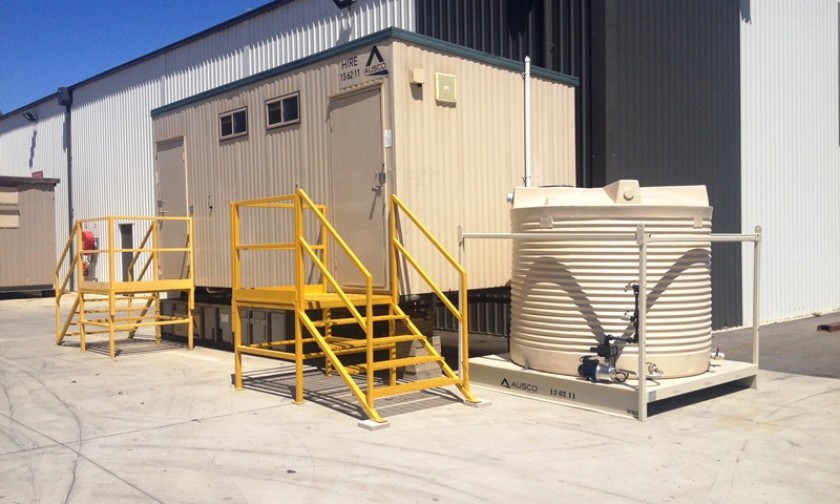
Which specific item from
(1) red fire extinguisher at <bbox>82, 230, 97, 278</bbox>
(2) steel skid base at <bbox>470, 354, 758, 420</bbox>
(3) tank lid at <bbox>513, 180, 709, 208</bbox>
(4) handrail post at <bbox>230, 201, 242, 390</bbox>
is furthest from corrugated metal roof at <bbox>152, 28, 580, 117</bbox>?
(1) red fire extinguisher at <bbox>82, 230, 97, 278</bbox>

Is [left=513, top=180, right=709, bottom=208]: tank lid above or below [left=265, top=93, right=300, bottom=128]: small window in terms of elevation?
below

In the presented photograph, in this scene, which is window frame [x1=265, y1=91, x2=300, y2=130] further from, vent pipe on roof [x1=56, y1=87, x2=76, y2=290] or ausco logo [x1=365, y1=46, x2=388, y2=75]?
vent pipe on roof [x1=56, y1=87, x2=76, y2=290]

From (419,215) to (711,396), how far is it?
3714 mm

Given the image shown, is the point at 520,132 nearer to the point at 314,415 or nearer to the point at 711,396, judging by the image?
the point at 711,396

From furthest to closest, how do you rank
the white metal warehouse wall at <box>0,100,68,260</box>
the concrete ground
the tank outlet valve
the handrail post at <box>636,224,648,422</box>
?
1. the white metal warehouse wall at <box>0,100,68,260</box>
2. the tank outlet valve
3. the handrail post at <box>636,224,648,422</box>
4. the concrete ground

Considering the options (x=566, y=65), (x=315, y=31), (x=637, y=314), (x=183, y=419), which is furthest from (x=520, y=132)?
(x=315, y=31)

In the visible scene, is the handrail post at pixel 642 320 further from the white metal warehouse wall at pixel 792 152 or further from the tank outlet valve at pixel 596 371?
the white metal warehouse wall at pixel 792 152

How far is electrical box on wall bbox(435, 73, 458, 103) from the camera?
8820mm

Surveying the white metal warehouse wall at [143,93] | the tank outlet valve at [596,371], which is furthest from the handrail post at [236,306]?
the white metal warehouse wall at [143,93]

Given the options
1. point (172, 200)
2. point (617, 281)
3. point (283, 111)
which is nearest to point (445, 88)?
point (283, 111)

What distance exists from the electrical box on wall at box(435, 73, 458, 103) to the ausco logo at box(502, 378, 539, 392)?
3.30 m

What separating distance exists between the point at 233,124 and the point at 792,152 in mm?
11610

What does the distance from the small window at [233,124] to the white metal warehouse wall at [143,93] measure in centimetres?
482

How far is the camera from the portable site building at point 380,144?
338 inches
